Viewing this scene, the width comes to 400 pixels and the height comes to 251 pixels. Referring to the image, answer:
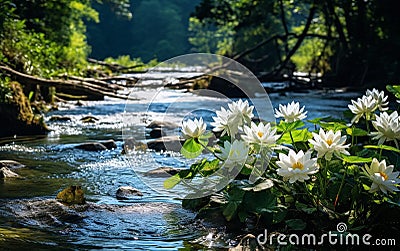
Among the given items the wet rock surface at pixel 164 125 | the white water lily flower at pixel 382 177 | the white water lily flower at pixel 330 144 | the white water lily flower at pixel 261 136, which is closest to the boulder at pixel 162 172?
the white water lily flower at pixel 261 136

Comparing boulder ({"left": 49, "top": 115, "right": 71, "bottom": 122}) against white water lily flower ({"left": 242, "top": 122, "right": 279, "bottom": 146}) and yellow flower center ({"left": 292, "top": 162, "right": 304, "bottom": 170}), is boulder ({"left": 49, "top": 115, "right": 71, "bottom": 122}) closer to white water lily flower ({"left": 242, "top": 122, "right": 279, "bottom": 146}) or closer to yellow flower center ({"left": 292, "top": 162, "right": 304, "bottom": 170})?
white water lily flower ({"left": 242, "top": 122, "right": 279, "bottom": 146})

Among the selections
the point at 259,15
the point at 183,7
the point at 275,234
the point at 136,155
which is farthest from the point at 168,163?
the point at 183,7

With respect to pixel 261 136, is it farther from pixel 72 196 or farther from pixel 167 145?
pixel 167 145

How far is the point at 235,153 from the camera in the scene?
9.75 feet

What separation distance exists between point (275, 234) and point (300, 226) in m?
0.18

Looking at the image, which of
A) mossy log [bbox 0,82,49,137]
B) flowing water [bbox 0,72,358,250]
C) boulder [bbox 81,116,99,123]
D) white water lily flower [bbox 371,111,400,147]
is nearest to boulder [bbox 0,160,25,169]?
flowing water [bbox 0,72,358,250]

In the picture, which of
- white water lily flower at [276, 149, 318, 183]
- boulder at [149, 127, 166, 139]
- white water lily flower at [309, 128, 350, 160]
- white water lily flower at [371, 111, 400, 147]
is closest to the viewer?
white water lily flower at [276, 149, 318, 183]

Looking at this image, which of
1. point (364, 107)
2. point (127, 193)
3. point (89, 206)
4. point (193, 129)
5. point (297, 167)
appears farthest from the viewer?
point (127, 193)

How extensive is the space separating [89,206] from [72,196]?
0.21 meters

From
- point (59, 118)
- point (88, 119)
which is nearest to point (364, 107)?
point (88, 119)

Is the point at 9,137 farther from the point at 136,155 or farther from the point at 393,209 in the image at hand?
the point at 393,209

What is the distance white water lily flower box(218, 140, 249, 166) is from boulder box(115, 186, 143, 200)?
1.28m

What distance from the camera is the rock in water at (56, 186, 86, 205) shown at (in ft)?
12.3

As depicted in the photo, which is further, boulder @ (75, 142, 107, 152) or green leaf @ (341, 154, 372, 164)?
boulder @ (75, 142, 107, 152)
